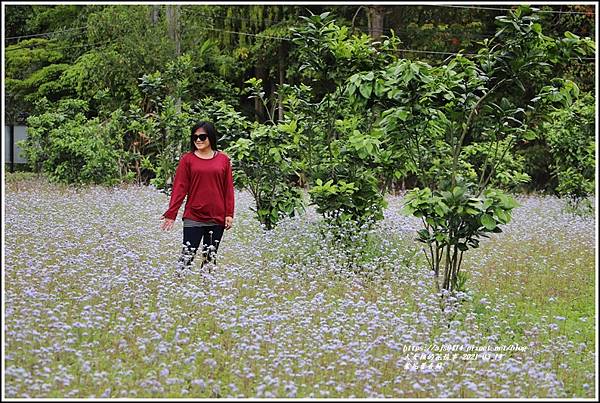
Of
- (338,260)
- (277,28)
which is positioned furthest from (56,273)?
(277,28)

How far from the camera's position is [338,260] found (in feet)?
28.1

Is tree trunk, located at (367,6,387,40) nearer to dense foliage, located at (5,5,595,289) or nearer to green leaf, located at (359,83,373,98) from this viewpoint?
dense foliage, located at (5,5,595,289)

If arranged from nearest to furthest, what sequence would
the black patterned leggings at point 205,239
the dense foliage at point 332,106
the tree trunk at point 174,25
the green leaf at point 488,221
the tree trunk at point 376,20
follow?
the green leaf at point 488,221 < the dense foliage at point 332,106 < the black patterned leggings at point 205,239 < the tree trunk at point 376,20 < the tree trunk at point 174,25

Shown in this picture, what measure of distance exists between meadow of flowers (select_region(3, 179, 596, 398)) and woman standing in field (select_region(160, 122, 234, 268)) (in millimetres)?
406

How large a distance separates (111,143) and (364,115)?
35.5ft

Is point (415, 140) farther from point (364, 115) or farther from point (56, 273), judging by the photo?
point (56, 273)

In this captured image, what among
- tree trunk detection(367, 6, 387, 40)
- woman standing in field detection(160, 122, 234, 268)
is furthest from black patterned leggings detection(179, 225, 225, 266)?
tree trunk detection(367, 6, 387, 40)

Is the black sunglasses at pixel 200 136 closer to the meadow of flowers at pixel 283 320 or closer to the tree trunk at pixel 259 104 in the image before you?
the meadow of flowers at pixel 283 320

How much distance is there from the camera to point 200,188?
7609 mm

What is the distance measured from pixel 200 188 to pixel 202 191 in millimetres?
33

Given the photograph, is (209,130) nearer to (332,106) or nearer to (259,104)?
(332,106)

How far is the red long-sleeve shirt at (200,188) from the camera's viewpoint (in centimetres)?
761

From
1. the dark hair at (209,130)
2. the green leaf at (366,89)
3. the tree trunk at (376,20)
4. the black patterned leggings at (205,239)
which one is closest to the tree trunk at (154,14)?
the tree trunk at (376,20)

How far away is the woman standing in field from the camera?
7.59 meters
